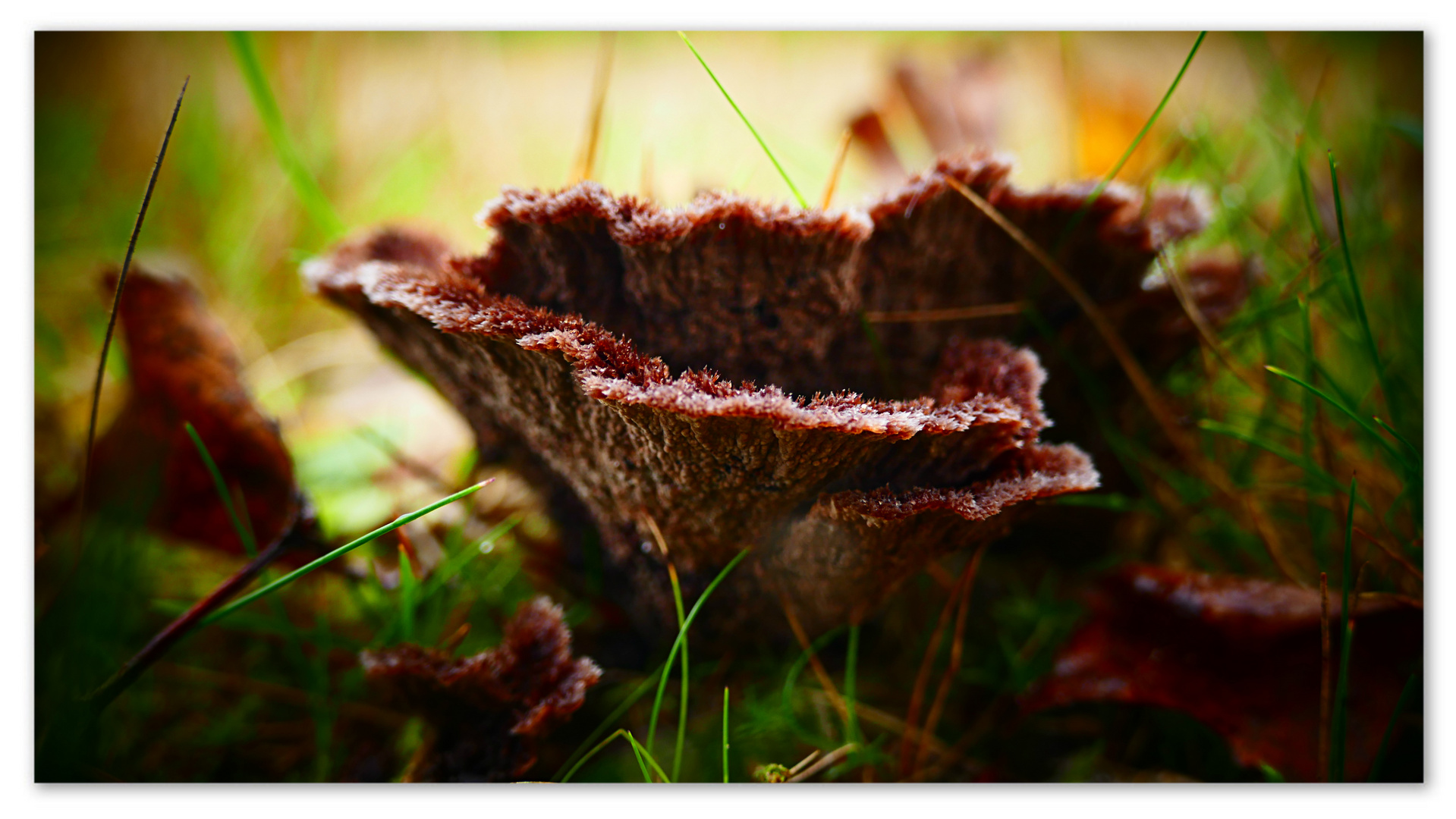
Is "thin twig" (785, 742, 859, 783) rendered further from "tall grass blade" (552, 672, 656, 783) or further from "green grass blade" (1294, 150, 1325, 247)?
"green grass blade" (1294, 150, 1325, 247)

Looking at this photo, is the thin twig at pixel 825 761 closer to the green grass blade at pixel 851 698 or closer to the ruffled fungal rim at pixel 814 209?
the green grass blade at pixel 851 698

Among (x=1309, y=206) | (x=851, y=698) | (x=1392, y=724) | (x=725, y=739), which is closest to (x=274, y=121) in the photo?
(x=725, y=739)

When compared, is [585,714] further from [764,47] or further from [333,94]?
[333,94]

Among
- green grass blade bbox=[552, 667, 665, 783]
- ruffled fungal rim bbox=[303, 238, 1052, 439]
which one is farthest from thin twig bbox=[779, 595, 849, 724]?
ruffled fungal rim bbox=[303, 238, 1052, 439]

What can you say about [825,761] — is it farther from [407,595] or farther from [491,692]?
[407,595]

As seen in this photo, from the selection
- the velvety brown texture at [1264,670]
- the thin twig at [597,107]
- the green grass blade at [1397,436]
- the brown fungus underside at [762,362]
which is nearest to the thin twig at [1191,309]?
the brown fungus underside at [762,362]
